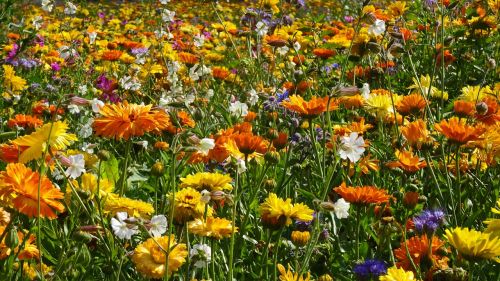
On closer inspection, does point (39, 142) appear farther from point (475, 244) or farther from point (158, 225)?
point (475, 244)

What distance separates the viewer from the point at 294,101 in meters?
1.86

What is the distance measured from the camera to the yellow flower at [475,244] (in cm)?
123

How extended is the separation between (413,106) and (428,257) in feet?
3.19

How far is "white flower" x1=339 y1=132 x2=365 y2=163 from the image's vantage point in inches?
62.1

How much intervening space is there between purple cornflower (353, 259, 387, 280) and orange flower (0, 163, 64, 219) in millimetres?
695

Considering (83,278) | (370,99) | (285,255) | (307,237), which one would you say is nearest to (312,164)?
(370,99)

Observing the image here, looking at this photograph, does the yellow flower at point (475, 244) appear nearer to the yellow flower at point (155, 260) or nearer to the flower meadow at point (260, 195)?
the flower meadow at point (260, 195)

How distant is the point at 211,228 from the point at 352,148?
1.29 feet

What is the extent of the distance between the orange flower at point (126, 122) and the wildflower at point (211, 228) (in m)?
0.25

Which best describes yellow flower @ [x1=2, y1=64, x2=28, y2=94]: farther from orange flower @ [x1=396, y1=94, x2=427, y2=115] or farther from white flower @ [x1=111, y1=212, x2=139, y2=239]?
white flower @ [x1=111, y1=212, x2=139, y2=239]

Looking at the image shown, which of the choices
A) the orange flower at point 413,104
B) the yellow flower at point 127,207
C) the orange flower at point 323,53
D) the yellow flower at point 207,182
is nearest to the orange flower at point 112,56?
the orange flower at point 323,53

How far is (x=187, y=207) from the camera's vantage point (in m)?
1.57

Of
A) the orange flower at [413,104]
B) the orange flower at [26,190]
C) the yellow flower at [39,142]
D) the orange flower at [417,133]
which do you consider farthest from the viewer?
the orange flower at [413,104]

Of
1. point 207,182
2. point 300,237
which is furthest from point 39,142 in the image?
point 300,237
